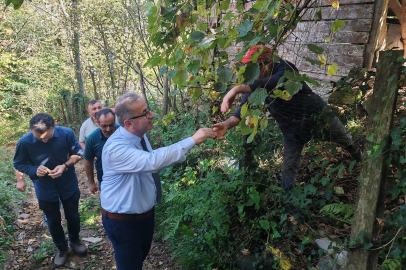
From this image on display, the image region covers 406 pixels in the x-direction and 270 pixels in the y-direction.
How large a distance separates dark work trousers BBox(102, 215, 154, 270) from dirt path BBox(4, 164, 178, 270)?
48.1 inches

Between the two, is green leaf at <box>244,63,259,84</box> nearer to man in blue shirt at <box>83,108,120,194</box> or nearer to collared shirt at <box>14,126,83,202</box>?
man in blue shirt at <box>83,108,120,194</box>

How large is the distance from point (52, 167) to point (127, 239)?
2.02m

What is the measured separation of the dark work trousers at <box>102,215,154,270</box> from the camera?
2.69m

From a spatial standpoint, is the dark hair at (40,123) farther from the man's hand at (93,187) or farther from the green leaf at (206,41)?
the green leaf at (206,41)

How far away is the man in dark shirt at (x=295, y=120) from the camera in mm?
2438

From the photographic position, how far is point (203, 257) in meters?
3.33

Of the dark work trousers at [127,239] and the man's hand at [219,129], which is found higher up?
the man's hand at [219,129]

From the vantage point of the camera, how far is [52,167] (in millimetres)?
4039

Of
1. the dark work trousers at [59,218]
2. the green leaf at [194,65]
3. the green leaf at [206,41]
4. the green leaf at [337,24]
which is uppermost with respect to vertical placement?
the green leaf at [337,24]

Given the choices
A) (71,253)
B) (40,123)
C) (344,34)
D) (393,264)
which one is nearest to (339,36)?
(344,34)

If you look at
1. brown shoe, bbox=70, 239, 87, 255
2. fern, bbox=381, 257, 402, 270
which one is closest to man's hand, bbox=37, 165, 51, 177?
brown shoe, bbox=70, 239, 87, 255

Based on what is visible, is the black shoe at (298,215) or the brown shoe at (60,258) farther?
the brown shoe at (60,258)

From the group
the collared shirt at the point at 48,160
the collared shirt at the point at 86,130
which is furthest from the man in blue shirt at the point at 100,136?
the collared shirt at the point at 86,130

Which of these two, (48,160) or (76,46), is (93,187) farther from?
(76,46)
